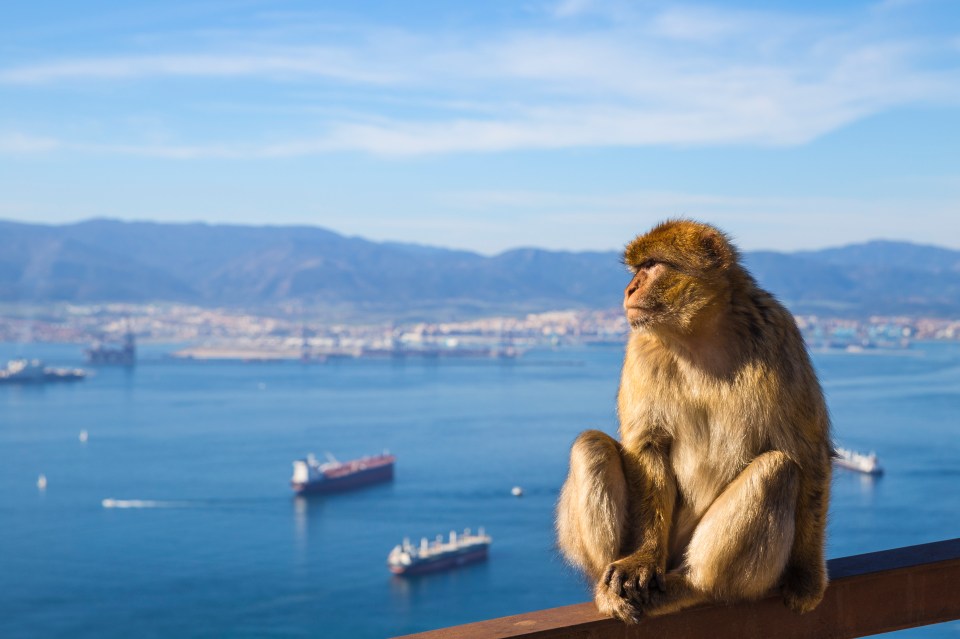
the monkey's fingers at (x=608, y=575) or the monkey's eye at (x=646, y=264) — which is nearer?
the monkey's fingers at (x=608, y=575)

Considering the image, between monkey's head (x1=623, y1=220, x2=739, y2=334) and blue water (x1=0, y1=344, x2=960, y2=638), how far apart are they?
59.1 ft

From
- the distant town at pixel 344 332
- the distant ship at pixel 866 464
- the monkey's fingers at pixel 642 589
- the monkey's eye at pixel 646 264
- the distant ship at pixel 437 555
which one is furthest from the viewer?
the distant town at pixel 344 332

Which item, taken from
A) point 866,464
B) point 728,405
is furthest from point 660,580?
point 866,464

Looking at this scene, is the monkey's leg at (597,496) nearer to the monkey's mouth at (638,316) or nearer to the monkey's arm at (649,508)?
the monkey's arm at (649,508)

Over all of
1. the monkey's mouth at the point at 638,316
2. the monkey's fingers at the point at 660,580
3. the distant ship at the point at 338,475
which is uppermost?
the monkey's mouth at the point at 638,316

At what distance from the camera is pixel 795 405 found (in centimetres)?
180

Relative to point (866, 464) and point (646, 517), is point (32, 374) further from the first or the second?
point (646, 517)

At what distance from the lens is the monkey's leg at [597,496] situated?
1.86 metres

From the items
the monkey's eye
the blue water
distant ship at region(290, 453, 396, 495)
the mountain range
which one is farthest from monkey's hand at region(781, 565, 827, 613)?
the mountain range

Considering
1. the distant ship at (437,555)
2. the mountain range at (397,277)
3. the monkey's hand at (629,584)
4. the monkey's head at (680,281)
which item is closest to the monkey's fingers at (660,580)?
the monkey's hand at (629,584)

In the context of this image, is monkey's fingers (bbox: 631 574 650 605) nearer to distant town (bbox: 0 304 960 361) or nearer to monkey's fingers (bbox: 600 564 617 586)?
monkey's fingers (bbox: 600 564 617 586)

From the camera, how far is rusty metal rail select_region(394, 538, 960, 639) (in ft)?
4.75

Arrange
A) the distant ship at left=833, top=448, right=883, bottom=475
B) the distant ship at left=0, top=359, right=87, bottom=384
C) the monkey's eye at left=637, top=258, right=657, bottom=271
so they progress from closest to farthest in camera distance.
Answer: the monkey's eye at left=637, top=258, right=657, bottom=271, the distant ship at left=833, top=448, right=883, bottom=475, the distant ship at left=0, top=359, right=87, bottom=384

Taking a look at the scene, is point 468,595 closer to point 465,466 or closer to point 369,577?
point 369,577
